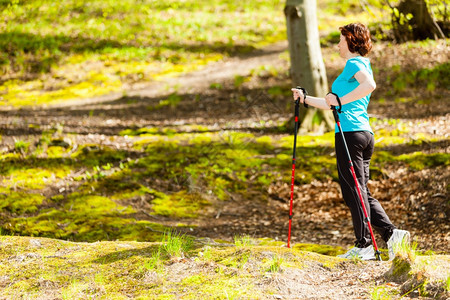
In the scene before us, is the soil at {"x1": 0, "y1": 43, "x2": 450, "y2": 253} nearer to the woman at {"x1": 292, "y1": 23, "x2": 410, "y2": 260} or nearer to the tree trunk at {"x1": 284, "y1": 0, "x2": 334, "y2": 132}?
the tree trunk at {"x1": 284, "y1": 0, "x2": 334, "y2": 132}

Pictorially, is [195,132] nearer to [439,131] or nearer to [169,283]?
[439,131]

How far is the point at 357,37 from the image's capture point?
4.23m

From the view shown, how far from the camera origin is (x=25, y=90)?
1560 cm

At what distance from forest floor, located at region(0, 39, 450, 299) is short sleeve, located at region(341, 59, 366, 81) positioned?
1729mm

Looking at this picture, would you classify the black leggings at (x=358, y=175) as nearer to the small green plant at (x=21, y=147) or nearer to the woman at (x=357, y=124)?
the woman at (x=357, y=124)

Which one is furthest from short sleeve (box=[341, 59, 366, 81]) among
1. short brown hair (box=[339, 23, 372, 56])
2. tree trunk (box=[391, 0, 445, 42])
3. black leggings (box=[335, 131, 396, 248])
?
tree trunk (box=[391, 0, 445, 42])

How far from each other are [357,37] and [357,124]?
2.69 ft

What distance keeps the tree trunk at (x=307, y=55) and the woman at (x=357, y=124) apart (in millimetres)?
5274

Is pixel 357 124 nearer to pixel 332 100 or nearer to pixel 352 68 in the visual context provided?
pixel 332 100

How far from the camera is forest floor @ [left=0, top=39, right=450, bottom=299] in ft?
20.8

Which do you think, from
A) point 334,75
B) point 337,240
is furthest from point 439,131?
point 334,75

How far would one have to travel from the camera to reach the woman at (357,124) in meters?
4.21

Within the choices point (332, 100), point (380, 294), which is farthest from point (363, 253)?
point (332, 100)

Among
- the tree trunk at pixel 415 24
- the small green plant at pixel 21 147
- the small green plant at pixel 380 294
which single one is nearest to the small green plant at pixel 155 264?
the small green plant at pixel 380 294
